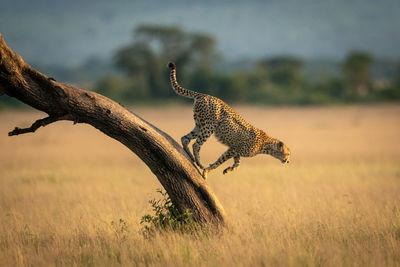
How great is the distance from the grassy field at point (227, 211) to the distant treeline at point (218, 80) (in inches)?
1250

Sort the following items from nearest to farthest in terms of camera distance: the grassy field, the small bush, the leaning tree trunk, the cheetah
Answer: the leaning tree trunk → the grassy field → the small bush → the cheetah

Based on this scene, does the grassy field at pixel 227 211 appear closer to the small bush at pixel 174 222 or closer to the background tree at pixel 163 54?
the small bush at pixel 174 222

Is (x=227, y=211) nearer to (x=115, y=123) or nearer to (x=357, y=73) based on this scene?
(x=115, y=123)

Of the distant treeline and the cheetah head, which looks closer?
the cheetah head

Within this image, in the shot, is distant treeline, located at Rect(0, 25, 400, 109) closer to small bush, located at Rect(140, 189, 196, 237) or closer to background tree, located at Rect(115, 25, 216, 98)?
background tree, located at Rect(115, 25, 216, 98)

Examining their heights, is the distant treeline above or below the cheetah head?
above

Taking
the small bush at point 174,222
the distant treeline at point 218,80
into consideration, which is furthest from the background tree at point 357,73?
the small bush at point 174,222

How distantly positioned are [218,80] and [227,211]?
4208 centimetres

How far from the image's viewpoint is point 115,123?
540cm

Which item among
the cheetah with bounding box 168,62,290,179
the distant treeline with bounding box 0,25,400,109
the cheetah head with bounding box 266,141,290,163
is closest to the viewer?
the cheetah with bounding box 168,62,290,179

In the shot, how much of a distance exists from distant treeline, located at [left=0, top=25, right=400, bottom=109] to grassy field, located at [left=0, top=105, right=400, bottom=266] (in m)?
31.8

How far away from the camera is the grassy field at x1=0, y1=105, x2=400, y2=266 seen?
5.27 metres

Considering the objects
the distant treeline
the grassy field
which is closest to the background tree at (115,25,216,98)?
the distant treeline

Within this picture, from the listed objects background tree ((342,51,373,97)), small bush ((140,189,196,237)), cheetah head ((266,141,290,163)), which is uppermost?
background tree ((342,51,373,97))
